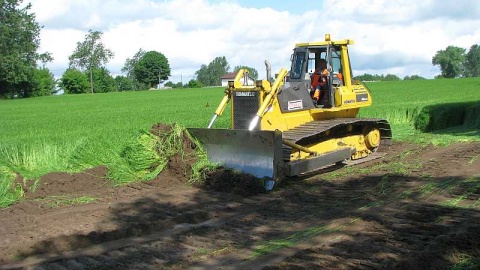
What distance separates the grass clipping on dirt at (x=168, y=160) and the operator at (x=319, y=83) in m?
2.77

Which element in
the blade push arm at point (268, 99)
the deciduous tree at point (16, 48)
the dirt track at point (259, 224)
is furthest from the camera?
the deciduous tree at point (16, 48)

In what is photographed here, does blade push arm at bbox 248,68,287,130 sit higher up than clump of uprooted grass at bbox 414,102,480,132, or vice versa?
blade push arm at bbox 248,68,287,130

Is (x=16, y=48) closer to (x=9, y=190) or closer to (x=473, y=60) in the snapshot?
(x=9, y=190)

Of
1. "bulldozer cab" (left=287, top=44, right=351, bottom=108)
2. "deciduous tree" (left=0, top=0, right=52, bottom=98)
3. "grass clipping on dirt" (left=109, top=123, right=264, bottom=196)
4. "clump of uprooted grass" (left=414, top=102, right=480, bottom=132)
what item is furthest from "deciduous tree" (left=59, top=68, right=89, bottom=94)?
"bulldozer cab" (left=287, top=44, right=351, bottom=108)

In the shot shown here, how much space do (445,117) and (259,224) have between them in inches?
539

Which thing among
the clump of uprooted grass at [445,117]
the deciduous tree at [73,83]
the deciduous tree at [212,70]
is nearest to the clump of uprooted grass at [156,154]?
the clump of uprooted grass at [445,117]

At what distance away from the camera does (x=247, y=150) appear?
984cm

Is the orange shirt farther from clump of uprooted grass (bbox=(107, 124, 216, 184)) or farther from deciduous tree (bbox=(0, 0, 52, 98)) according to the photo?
deciduous tree (bbox=(0, 0, 52, 98))

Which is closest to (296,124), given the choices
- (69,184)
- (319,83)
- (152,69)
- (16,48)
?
(319,83)

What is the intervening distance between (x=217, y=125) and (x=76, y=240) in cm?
994

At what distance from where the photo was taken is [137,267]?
18.3 ft

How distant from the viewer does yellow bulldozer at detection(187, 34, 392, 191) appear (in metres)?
9.66

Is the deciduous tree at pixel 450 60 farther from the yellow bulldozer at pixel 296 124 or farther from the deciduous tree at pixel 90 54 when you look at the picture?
the yellow bulldozer at pixel 296 124

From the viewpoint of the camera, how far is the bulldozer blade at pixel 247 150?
30.6ft
